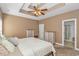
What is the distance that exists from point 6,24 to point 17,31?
22 cm

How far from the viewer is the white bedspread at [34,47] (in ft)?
4.97

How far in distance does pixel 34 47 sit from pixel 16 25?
0.51 m

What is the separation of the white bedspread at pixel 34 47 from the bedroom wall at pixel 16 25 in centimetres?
13

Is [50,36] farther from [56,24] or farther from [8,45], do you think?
[8,45]

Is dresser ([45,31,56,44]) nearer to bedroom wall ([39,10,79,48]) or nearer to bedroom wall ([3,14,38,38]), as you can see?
bedroom wall ([39,10,79,48])

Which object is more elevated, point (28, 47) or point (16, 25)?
point (16, 25)

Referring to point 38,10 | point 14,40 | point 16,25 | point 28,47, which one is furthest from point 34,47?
point 38,10

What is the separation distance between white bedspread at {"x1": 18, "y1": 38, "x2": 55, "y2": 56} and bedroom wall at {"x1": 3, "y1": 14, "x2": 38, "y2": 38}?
0.43ft

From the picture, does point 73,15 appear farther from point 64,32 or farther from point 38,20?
point 38,20

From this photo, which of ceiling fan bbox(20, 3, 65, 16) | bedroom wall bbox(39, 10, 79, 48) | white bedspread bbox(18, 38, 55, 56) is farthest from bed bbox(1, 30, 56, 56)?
ceiling fan bbox(20, 3, 65, 16)

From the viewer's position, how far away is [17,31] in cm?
165

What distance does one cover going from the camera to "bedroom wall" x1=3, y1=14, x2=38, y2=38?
161 centimetres

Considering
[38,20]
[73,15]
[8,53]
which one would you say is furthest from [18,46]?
[73,15]

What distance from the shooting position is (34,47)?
60.7 inches
